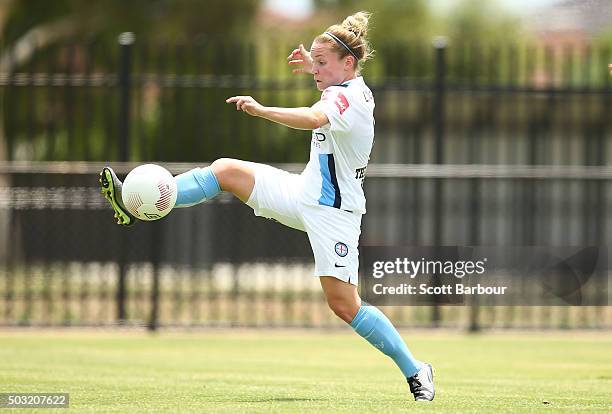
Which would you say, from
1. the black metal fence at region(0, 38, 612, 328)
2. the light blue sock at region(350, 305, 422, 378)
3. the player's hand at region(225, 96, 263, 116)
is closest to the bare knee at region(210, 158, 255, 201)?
the player's hand at region(225, 96, 263, 116)

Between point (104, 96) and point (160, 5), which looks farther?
point (160, 5)

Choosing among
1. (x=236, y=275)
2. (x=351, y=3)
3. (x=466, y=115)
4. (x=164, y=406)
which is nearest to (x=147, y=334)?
(x=236, y=275)

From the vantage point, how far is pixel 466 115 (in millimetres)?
20609

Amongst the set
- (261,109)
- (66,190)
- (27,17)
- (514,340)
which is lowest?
(514,340)

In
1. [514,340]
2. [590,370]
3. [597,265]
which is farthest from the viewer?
[597,265]

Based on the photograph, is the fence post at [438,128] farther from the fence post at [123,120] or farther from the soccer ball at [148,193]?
the soccer ball at [148,193]

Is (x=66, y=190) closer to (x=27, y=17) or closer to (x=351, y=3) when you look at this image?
(x=27, y=17)

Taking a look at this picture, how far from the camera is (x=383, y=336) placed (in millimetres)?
7434

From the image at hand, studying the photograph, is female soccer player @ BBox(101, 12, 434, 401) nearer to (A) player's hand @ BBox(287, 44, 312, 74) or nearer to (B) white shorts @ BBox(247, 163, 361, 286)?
(B) white shorts @ BBox(247, 163, 361, 286)

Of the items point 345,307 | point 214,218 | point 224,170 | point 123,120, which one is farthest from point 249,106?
point 214,218

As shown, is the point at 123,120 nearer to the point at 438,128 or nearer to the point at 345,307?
the point at 438,128

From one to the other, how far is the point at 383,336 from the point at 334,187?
913mm

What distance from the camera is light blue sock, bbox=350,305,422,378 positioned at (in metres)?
7.44

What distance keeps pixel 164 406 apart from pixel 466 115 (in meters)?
14.3
